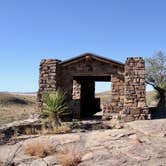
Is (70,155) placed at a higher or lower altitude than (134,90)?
lower

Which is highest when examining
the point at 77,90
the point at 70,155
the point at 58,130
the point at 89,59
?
the point at 89,59

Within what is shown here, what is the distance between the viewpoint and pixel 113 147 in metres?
11.4

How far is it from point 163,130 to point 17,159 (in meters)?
5.57

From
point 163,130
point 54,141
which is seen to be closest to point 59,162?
point 54,141

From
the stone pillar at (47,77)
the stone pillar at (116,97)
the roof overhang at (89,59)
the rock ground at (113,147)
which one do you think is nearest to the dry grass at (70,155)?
the rock ground at (113,147)

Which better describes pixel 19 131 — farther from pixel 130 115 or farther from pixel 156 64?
pixel 156 64

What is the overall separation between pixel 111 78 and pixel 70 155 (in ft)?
33.9

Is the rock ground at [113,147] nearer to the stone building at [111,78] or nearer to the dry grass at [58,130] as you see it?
the dry grass at [58,130]

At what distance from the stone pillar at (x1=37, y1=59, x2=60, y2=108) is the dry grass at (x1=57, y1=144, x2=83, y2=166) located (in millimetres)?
8605

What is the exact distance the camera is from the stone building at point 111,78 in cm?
1917

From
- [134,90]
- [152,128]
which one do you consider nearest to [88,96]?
[134,90]

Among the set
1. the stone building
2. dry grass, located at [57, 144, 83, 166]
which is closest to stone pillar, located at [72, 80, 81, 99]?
the stone building

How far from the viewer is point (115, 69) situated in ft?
66.3

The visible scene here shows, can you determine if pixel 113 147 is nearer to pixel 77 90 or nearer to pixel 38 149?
pixel 38 149
